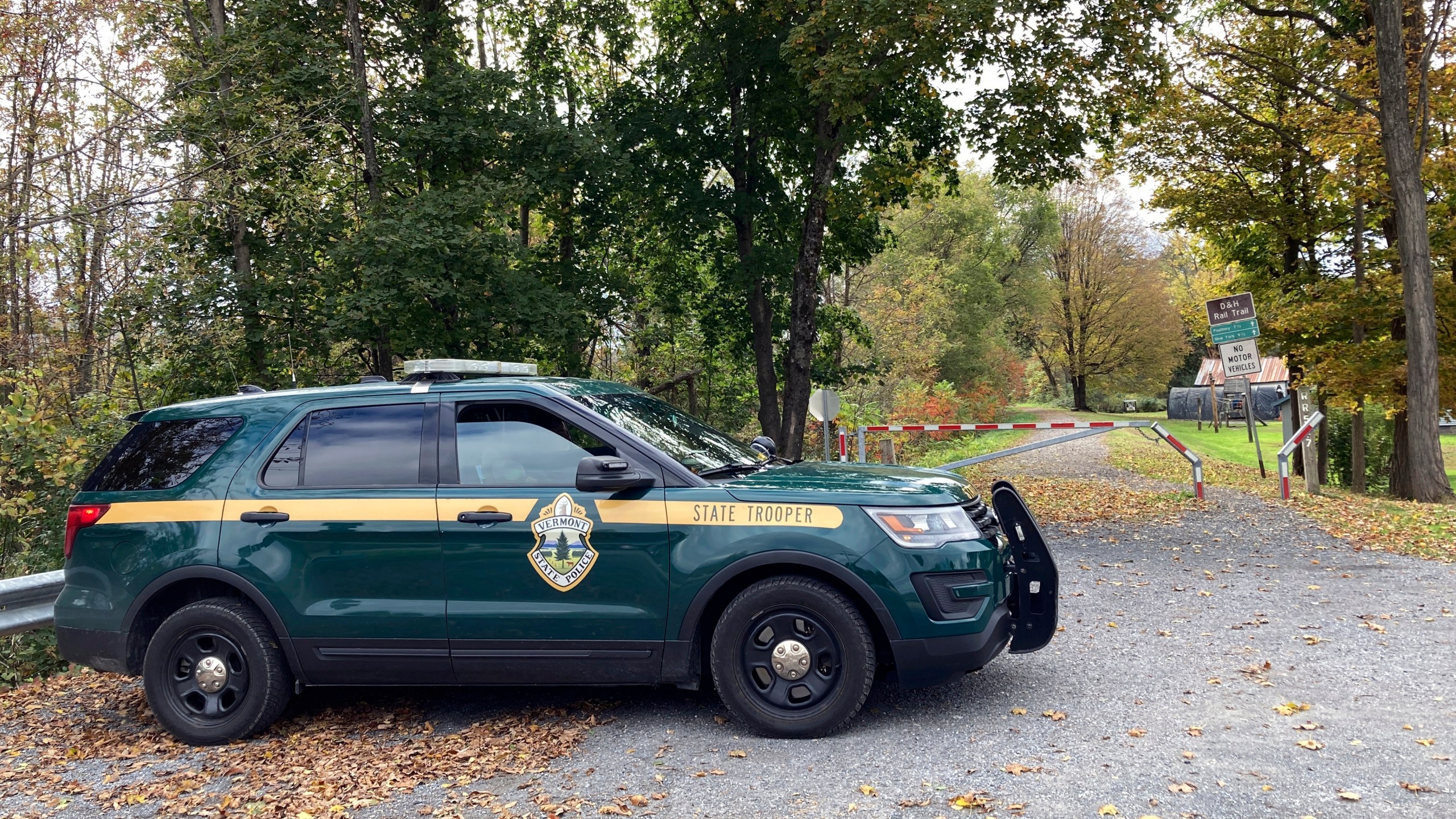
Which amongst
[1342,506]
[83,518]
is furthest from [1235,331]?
[83,518]

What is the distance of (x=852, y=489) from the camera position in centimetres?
505

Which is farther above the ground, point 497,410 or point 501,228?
point 501,228

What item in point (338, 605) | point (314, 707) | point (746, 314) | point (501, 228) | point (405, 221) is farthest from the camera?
point (746, 314)

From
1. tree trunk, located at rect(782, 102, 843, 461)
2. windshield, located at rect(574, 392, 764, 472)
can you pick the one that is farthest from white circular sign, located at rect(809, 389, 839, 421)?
windshield, located at rect(574, 392, 764, 472)

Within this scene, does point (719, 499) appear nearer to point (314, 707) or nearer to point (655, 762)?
point (655, 762)

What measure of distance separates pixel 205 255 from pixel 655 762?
40.4ft

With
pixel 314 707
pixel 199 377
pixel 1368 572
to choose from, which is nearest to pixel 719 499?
pixel 314 707

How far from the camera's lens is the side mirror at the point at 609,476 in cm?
488

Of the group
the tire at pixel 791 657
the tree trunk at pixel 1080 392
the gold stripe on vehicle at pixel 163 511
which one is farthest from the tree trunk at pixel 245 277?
the tree trunk at pixel 1080 392

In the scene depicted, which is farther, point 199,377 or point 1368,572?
point 199,377

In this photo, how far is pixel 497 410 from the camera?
536 centimetres

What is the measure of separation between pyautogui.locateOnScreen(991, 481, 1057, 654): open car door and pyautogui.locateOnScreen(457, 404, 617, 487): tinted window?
2236 millimetres

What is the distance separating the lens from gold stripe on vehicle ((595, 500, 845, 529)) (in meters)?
4.92

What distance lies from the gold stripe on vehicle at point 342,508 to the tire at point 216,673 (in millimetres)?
524
